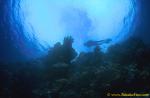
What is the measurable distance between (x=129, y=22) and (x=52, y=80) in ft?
19.5

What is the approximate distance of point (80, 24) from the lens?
50.3ft

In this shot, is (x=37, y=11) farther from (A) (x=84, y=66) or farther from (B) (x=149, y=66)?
(B) (x=149, y=66)

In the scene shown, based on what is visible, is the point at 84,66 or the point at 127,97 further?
the point at 84,66

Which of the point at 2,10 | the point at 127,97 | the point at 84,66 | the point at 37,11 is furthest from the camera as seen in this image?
the point at 37,11

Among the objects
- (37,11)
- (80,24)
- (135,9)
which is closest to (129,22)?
(135,9)

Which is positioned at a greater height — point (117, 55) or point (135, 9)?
point (135, 9)

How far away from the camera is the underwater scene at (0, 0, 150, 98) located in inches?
428

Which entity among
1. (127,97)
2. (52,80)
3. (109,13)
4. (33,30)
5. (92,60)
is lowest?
(127,97)

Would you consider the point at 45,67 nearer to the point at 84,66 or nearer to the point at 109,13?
the point at 84,66

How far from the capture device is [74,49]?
502 inches

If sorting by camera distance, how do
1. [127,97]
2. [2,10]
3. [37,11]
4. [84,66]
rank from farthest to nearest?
[37,11] → [2,10] → [84,66] → [127,97]

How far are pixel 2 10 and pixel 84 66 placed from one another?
5.96 meters

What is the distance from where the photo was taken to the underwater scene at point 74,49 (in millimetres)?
10883

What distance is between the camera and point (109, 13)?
15430mm
